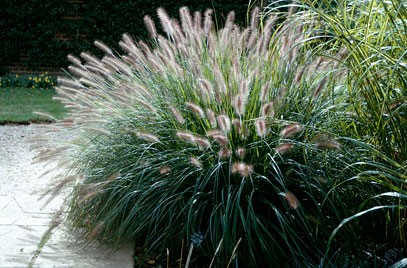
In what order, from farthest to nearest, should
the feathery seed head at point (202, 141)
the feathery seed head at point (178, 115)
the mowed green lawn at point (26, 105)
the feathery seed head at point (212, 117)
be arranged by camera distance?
the mowed green lawn at point (26, 105)
the feathery seed head at point (178, 115)
the feathery seed head at point (212, 117)
the feathery seed head at point (202, 141)

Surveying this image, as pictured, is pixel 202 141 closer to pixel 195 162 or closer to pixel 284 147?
pixel 195 162

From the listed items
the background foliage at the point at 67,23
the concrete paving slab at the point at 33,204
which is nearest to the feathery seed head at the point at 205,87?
the concrete paving slab at the point at 33,204

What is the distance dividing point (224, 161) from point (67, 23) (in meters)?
10.0

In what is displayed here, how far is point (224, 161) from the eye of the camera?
340 cm

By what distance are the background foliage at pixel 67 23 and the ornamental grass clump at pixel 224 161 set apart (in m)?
8.79

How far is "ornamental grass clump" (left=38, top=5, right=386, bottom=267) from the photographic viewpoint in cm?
324

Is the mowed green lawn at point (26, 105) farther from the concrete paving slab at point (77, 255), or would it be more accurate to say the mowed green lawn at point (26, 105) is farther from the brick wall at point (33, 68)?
the concrete paving slab at point (77, 255)

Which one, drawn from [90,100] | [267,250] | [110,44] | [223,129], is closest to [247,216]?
[267,250]

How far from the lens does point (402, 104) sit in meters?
3.07

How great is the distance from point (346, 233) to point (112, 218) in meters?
1.30

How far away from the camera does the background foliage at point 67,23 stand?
12461 millimetres

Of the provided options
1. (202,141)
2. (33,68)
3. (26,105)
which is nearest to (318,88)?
(202,141)

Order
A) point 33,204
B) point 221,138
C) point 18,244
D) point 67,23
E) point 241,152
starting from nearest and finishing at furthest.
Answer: point 221,138 → point 241,152 → point 18,244 → point 33,204 → point 67,23

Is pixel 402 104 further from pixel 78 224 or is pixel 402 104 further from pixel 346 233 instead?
pixel 78 224
